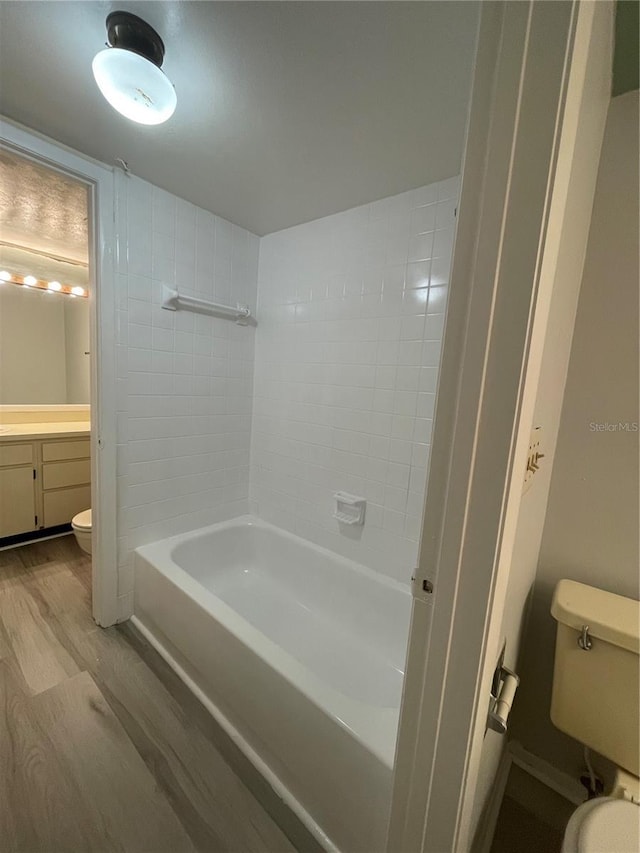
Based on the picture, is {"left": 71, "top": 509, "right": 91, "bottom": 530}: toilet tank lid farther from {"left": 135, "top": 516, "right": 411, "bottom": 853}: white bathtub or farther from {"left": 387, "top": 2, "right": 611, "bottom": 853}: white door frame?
{"left": 387, "top": 2, "right": 611, "bottom": 853}: white door frame

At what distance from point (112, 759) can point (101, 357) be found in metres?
1.59

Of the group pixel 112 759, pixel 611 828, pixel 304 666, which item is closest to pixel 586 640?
pixel 611 828

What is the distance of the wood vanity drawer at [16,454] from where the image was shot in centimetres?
231

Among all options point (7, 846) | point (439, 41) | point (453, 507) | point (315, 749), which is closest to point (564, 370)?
point (453, 507)

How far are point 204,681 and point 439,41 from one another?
2.34m

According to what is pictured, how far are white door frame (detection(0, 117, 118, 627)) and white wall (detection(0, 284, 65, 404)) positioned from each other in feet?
5.85

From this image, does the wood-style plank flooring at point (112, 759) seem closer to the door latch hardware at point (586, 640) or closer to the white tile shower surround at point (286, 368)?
the white tile shower surround at point (286, 368)

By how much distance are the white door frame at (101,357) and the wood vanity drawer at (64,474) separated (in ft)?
3.97

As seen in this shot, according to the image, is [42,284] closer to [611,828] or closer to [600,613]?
[600,613]

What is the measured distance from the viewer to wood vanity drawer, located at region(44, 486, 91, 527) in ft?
8.46

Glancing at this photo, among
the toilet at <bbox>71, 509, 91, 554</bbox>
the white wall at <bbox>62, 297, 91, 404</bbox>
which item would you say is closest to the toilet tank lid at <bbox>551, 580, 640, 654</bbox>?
the toilet at <bbox>71, 509, 91, 554</bbox>

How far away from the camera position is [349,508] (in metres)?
1.84

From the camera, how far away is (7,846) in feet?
3.16

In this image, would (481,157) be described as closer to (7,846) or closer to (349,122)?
(349,122)
